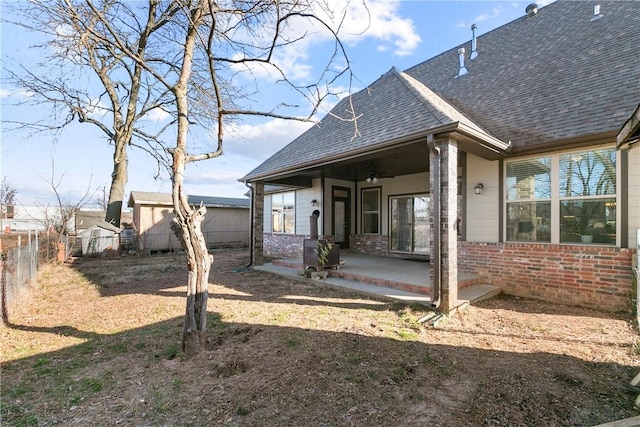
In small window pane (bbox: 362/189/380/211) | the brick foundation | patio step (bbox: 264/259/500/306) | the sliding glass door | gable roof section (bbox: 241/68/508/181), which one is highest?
gable roof section (bbox: 241/68/508/181)

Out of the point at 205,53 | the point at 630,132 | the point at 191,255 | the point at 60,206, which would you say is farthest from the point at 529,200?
the point at 60,206

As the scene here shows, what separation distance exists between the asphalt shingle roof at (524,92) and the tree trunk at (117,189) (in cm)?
962

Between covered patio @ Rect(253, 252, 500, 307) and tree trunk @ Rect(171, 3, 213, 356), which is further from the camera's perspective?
covered patio @ Rect(253, 252, 500, 307)

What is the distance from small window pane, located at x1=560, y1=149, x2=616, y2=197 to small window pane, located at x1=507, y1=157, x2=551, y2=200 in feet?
0.78

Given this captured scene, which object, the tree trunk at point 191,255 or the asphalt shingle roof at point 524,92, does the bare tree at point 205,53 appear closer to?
the tree trunk at point 191,255

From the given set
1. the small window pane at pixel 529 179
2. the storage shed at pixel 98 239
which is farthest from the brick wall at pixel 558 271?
the storage shed at pixel 98 239

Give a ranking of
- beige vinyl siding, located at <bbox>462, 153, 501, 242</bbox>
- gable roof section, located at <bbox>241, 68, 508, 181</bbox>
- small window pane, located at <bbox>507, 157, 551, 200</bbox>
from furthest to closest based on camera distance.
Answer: beige vinyl siding, located at <bbox>462, 153, 501, 242</bbox> < small window pane, located at <bbox>507, 157, 551, 200</bbox> < gable roof section, located at <bbox>241, 68, 508, 181</bbox>

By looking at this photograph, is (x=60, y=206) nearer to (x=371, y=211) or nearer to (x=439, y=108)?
(x=371, y=211)

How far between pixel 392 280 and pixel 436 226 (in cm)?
178

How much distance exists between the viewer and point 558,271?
5.45 m

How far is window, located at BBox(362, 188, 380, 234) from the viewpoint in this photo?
10.7 m

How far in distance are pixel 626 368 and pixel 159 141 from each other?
1635 cm

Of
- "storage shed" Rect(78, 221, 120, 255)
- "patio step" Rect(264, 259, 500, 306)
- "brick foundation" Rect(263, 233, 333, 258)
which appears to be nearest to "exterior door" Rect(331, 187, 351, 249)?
"brick foundation" Rect(263, 233, 333, 258)

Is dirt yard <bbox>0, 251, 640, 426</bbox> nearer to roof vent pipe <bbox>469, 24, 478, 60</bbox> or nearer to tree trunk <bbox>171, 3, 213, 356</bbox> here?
tree trunk <bbox>171, 3, 213, 356</bbox>
